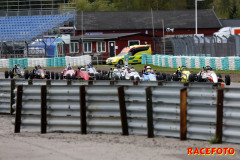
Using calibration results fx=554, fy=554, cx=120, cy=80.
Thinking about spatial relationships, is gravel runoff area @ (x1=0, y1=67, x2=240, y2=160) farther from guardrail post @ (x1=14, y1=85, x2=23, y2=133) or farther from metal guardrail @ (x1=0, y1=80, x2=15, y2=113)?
metal guardrail @ (x1=0, y1=80, x2=15, y2=113)

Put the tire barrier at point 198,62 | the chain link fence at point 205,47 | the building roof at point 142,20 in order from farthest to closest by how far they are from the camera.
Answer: the building roof at point 142,20, the chain link fence at point 205,47, the tire barrier at point 198,62

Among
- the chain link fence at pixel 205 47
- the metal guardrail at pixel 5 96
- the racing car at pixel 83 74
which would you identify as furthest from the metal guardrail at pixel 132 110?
the chain link fence at pixel 205 47

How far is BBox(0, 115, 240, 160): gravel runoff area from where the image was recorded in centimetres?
855

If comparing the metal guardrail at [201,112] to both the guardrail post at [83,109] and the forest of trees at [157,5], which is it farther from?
the forest of trees at [157,5]

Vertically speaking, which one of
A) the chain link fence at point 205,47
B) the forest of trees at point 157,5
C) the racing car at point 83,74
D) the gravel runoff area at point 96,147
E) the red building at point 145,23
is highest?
the forest of trees at point 157,5

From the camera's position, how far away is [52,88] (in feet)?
35.8

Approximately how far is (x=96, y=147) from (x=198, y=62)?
25.7 metres

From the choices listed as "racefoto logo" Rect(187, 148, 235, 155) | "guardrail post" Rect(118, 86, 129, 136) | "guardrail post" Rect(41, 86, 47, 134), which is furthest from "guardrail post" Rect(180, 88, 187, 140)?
"guardrail post" Rect(41, 86, 47, 134)

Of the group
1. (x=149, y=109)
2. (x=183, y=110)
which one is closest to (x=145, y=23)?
(x=149, y=109)

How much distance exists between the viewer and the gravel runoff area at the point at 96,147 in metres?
8.55

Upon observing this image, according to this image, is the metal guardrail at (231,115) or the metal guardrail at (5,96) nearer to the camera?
the metal guardrail at (231,115)

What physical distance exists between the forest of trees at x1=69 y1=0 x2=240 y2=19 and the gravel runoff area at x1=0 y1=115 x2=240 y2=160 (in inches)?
2445

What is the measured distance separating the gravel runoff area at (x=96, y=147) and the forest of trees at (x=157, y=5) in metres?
62.1

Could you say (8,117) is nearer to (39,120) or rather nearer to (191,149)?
(39,120)
